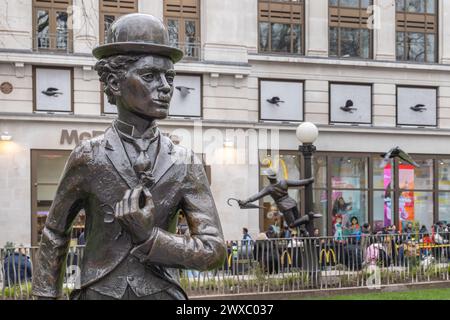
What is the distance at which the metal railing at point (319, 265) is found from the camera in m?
14.0

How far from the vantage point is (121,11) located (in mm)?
26375

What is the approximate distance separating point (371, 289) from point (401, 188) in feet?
53.0

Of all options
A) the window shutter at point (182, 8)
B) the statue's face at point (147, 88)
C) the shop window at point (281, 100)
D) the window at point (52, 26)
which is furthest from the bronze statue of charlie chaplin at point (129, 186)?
the shop window at point (281, 100)

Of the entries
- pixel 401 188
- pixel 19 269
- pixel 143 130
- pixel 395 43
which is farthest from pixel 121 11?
pixel 143 130

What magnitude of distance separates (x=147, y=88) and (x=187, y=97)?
23.5 m

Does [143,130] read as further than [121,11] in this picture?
No

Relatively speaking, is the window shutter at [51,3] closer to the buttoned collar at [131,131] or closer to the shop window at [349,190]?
the shop window at [349,190]

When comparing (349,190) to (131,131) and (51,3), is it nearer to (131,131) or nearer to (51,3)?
(51,3)

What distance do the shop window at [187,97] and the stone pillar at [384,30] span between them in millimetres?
7745

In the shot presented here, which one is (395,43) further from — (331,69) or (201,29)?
(201,29)

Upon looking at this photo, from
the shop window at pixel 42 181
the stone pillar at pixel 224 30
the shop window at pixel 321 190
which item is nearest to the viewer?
the shop window at pixel 42 181

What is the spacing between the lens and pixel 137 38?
365cm

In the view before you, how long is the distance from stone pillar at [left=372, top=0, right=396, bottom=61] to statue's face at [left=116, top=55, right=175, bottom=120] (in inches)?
1080
